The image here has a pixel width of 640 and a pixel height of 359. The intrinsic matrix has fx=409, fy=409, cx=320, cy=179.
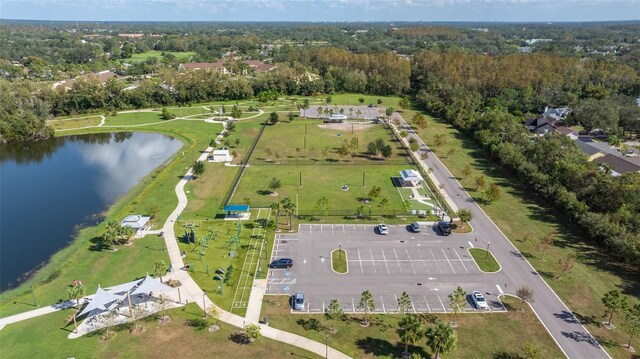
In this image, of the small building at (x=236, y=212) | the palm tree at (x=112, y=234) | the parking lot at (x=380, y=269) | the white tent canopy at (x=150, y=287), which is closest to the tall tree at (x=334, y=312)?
the parking lot at (x=380, y=269)

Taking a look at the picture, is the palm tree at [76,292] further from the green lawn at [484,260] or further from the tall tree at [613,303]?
the tall tree at [613,303]

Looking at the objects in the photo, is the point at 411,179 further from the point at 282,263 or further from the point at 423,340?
the point at 423,340

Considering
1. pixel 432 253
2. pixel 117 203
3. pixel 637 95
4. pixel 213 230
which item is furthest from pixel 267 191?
pixel 637 95

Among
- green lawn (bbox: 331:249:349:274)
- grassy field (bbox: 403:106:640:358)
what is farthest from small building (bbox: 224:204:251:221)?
grassy field (bbox: 403:106:640:358)

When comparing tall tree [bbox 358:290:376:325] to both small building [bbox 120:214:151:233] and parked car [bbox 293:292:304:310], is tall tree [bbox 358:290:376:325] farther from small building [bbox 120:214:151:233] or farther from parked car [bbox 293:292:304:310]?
small building [bbox 120:214:151:233]

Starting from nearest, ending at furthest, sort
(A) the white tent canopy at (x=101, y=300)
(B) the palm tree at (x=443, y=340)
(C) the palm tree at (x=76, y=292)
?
(B) the palm tree at (x=443, y=340) < (A) the white tent canopy at (x=101, y=300) < (C) the palm tree at (x=76, y=292)

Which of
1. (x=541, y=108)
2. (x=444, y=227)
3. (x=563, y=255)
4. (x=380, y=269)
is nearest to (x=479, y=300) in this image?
(x=380, y=269)
